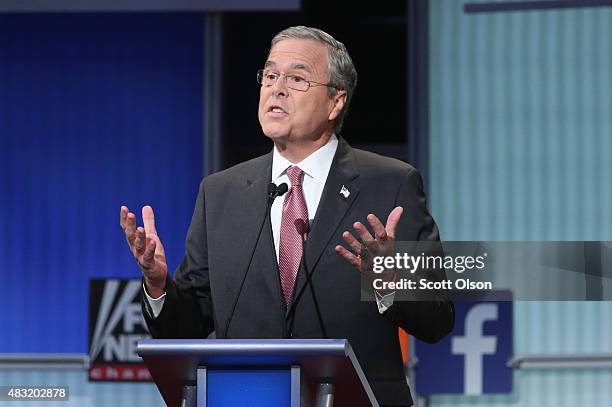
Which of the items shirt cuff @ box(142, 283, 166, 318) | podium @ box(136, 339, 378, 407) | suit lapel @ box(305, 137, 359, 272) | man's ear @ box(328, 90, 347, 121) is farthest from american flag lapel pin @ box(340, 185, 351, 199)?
podium @ box(136, 339, 378, 407)

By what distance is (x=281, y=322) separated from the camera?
2451 mm

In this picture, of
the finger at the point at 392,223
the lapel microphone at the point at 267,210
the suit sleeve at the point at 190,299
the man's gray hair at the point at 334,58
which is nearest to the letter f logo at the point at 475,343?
the man's gray hair at the point at 334,58

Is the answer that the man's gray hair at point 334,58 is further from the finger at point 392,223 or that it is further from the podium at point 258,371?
the podium at point 258,371

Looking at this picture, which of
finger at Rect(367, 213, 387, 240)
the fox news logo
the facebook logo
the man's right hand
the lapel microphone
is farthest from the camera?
the fox news logo

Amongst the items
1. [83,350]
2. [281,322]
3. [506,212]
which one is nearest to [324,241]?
[281,322]

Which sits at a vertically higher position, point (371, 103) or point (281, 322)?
point (371, 103)

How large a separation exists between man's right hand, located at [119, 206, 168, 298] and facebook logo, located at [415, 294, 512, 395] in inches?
90.3

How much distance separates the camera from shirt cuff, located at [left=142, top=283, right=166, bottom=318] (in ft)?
7.97

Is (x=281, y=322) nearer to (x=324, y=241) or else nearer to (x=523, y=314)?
(x=324, y=241)

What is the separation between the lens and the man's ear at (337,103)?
2.75 meters

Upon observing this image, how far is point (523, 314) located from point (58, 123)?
210cm

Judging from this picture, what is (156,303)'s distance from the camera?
2430 mm

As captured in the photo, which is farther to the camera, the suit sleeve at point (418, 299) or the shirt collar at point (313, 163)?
the shirt collar at point (313, 163)

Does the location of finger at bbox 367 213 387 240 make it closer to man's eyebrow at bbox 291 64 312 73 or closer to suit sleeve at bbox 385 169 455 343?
suit sleeve at bbox 385 169 455 343
